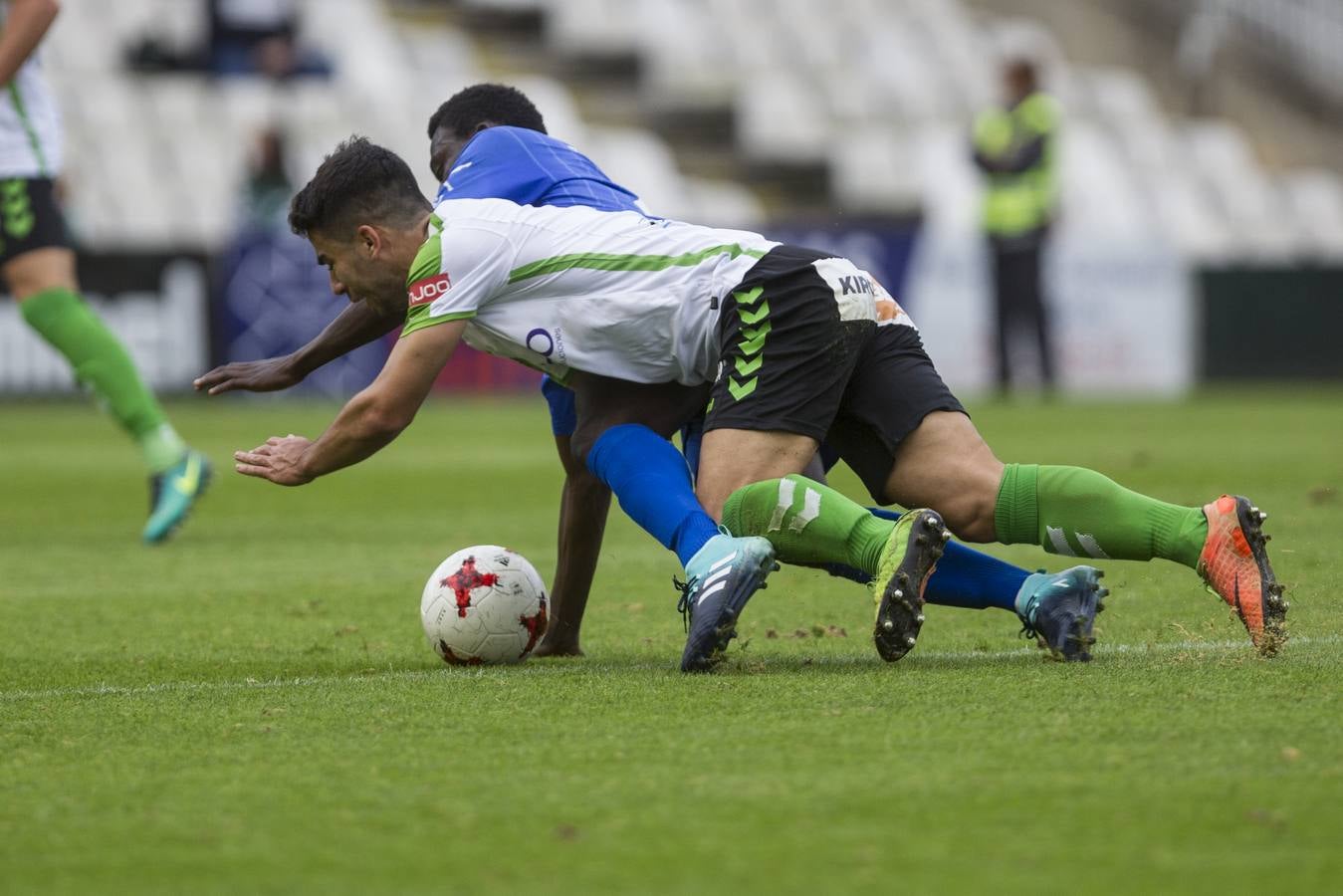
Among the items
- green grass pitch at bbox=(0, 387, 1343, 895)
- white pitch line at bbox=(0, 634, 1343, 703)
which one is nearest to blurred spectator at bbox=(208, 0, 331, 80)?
green grass pitch at bbox=(0, 387, 1343, 895)

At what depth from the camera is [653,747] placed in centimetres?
300

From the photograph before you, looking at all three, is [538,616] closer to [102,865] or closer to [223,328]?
[102,865]

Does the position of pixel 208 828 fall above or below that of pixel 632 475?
below

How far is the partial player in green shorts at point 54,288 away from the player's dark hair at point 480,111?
2212mm

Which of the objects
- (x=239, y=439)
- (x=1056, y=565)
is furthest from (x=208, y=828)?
(x=239, y=439)

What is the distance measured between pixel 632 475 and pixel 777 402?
314mm

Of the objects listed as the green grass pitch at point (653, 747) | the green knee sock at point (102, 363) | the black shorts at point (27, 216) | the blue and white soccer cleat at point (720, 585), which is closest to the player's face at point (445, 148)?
the green grass pitch at point (653, 747)

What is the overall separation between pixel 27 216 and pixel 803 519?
359 cm

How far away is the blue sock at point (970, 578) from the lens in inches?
156

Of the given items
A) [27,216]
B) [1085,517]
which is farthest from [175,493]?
[1085,517]

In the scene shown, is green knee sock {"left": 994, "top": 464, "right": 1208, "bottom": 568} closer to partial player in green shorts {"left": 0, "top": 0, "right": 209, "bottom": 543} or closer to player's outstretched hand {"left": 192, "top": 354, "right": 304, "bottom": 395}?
player's outstretched hand {"left": 192, "top": 354, "right": 304, "bottom": 395}

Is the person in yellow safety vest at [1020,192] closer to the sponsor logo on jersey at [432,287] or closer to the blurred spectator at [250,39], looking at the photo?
the blurred spectator at [250,39]

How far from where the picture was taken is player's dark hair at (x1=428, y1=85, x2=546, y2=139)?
14.9 ft

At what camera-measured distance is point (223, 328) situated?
15.5 meters
